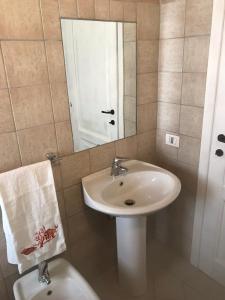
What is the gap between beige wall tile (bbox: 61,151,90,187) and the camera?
1513mm

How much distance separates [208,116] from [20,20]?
1.18 m

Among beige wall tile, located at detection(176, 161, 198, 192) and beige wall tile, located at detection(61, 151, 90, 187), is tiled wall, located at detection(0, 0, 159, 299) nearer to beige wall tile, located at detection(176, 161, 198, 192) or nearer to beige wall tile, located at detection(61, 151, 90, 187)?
beige wall tile, located at detection(61, 151, 90, 187)

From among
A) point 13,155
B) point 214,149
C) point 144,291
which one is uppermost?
point 13,155

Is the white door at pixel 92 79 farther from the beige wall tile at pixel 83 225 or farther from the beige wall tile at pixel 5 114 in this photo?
the beige wall tile at pixel 83 225

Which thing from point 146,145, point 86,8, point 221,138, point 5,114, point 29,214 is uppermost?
point 86,8

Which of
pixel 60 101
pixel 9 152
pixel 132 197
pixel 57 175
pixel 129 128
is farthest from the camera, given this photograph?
pixel 129 128

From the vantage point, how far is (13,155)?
A: 1291 mm

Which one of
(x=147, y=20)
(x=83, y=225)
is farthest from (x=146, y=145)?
(x=147, y=20)

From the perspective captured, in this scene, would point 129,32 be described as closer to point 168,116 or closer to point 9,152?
point 168,116

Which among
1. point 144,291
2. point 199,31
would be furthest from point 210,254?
point 199,31

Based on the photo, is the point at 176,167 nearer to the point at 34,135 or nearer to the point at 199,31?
the point at 199,31

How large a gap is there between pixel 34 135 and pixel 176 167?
1093mm

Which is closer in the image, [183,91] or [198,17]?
[198,17]

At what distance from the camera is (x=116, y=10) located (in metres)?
1.48
